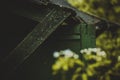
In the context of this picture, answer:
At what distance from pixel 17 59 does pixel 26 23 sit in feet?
5.69

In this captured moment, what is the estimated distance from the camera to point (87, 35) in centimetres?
630

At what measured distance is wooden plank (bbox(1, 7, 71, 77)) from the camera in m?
4.56

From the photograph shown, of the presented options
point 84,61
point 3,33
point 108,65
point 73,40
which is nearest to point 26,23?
point 3,33

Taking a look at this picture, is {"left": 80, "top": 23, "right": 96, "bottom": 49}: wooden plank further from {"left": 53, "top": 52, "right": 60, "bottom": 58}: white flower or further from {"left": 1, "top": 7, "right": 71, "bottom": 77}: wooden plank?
{"left": 1, "top": 7, "right": 71, "bottom": 77}: wooden plank

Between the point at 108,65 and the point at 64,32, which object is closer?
the point at 64,32

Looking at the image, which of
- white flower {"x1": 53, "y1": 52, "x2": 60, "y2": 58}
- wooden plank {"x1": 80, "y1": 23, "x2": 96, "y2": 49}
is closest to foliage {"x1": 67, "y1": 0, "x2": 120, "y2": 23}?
wooden plank {"x1": 80, "y1": 23, "x2": 96, "y2": 49}

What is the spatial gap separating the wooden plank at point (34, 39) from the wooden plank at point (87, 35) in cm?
160

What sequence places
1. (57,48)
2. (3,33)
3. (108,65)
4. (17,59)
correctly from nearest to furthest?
(17,59) → (3,33) → (57,48) → (108,65)

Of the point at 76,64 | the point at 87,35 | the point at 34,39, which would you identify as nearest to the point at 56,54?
the point at 87,35

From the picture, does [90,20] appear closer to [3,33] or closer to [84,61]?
[84,61]

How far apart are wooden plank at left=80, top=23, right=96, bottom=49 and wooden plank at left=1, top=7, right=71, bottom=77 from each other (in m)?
1.60

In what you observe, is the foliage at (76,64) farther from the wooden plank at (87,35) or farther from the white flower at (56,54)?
the wooden plank at (87,35)

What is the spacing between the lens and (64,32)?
6234 millimetres

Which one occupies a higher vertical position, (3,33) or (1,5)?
(1,5)
